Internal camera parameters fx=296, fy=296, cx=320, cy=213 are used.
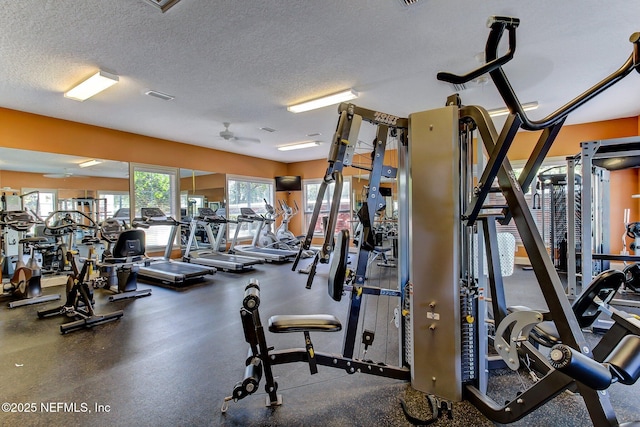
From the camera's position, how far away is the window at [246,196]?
8312mm

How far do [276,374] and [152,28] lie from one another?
3.10 meters

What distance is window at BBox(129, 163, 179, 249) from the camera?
6191 millimetres

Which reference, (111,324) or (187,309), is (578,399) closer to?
(187,309)

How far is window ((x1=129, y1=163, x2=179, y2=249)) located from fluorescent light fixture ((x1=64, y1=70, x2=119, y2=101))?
229 centimetres

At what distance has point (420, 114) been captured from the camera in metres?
1.88

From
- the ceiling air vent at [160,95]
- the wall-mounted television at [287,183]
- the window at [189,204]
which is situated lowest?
the window at [189,204]

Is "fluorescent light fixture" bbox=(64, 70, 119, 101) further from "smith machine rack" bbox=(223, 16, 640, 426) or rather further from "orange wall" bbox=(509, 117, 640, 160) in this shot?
"orange wall" bbox=(509, 117, 640, 160)

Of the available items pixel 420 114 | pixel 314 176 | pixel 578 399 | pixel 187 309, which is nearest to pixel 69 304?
pixel 187 309

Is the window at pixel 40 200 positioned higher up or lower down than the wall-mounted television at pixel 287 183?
lower down

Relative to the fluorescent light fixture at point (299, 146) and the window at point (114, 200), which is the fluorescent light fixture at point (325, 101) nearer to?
the fluorescent light fixture at point (299, 146)

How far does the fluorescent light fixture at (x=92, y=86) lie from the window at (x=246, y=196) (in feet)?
14.3

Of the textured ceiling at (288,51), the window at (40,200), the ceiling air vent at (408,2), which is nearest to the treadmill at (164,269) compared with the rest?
the window at (40,200)

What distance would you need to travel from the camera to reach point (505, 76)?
1236 mm

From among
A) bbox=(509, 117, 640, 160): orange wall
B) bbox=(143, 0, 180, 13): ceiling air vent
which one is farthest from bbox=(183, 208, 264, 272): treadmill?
bbox=(509, 117, 640, 160): orange wall
